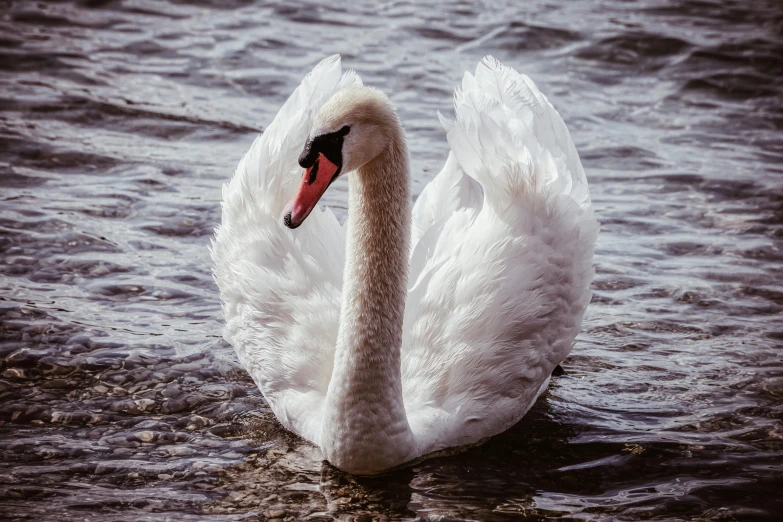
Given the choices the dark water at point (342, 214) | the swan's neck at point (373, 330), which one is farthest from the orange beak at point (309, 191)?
the dark water at point (342, 214)

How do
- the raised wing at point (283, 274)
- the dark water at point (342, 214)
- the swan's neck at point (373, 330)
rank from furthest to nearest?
the raised wing at point (283, 274) < the dark water at point (342, 214) < the swan's neck at point (373, 330)

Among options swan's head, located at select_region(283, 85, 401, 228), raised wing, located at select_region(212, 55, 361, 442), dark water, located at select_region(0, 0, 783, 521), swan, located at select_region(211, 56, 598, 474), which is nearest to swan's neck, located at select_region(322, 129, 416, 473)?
swan, located at select_region(211, 56, 598, 474)

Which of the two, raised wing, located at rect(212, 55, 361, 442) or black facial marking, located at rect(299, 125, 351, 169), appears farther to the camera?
raised wing, located at rect(212, 55, 361, 442)

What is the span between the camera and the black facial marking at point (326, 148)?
4.81 m

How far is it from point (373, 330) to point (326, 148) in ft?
2.97

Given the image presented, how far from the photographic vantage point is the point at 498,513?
201 inches

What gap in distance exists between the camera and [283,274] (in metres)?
5.91

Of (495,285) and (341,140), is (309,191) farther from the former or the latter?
(495,285)

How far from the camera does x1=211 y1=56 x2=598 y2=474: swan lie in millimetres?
5152

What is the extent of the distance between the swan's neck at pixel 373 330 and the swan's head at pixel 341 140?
116mm

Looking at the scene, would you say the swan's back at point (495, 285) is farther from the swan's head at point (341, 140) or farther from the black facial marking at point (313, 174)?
the black facial marking at point (313, 174)

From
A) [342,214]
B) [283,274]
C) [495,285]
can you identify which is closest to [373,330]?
[495,285]

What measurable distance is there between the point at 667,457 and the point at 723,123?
5928 millimetres

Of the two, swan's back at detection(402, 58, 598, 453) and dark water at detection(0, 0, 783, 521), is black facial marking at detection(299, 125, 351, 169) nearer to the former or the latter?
swan's back at detection(402, 58, 598, 453)
